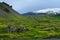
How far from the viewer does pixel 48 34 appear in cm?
19988

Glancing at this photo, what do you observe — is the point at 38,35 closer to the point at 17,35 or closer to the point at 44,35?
the point at 44,35

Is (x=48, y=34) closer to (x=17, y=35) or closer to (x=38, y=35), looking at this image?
(x=38, y=35)

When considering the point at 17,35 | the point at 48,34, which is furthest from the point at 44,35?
the point at 17,35

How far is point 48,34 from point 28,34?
711 inches

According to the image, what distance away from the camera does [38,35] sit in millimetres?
197625

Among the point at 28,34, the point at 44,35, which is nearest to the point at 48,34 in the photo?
the point at 44,35

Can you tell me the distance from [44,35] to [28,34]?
14.2 meters

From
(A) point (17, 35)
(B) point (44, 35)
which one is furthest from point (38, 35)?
(A) point (17, 35)

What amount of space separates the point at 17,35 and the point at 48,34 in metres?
28.1

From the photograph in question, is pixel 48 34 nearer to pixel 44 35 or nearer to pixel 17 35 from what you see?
pixel 44 35

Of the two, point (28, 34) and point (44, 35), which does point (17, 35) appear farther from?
point (44, 35)

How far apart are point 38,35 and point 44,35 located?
5405 millimetres

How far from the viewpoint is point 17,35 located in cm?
19362

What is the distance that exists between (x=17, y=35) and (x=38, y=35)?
61.7 feet
